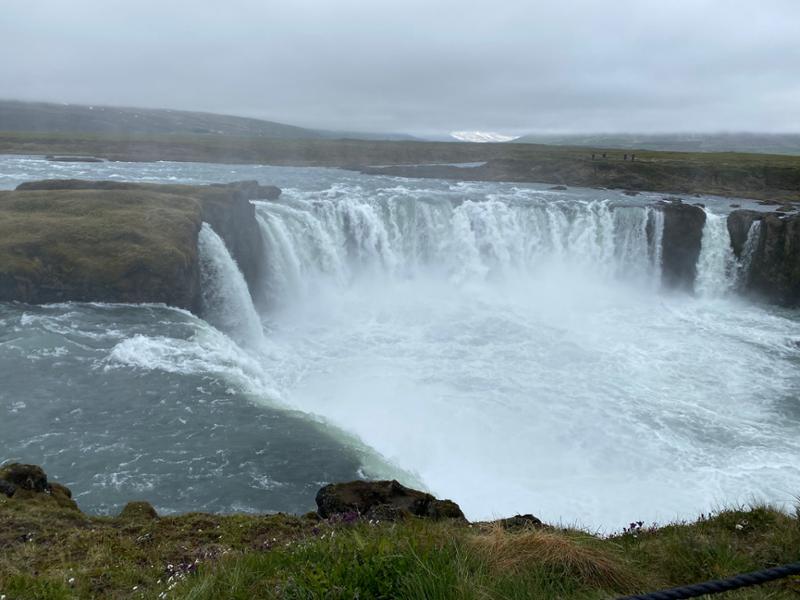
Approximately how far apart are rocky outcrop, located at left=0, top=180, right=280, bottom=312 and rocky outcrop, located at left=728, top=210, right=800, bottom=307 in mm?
29175

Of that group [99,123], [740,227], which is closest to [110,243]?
[740,227]

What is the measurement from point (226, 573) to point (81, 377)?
41.7 feet

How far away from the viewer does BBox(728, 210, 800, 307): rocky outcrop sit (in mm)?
33750

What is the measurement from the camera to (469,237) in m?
35.9

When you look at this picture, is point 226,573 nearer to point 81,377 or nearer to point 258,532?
point 258,532

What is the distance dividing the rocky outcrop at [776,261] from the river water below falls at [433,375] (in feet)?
3.55

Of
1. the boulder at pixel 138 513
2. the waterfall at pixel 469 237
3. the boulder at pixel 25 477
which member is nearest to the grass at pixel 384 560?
the boulder at pixel 138 513

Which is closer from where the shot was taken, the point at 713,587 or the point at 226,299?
the point at 713,587

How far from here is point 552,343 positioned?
25.1 meters

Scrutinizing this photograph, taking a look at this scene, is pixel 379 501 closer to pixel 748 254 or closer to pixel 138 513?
pixel 138 513

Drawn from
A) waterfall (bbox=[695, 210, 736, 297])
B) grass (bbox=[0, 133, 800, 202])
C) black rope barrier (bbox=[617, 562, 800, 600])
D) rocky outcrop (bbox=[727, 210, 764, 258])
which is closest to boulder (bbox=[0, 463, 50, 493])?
black rope barrier (bbox=[617, 562, 800, 600])

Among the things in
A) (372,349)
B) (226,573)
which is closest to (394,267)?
(372,349)

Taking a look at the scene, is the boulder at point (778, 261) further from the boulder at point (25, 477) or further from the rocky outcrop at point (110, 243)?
the boulder at point (25, 477)

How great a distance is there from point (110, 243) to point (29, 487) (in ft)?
50.4
